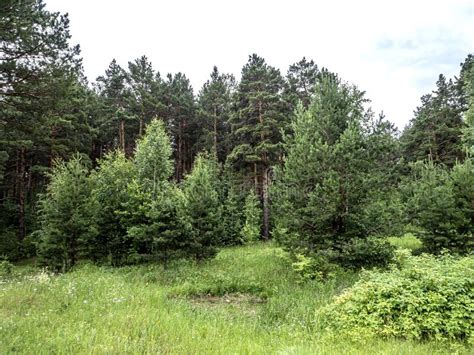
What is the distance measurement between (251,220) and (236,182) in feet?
12.8

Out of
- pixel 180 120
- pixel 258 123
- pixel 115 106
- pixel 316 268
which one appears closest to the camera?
pixel 316 268

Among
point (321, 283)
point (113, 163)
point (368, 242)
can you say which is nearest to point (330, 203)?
point (368, 242)

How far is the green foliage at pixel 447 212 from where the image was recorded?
14.7 m

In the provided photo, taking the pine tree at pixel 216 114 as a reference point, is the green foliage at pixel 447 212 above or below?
below

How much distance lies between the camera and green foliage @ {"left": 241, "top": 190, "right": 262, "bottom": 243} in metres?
24.9

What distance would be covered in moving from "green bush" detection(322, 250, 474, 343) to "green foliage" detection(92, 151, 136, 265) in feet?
42.3

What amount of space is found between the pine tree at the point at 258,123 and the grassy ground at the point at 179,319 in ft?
47.1

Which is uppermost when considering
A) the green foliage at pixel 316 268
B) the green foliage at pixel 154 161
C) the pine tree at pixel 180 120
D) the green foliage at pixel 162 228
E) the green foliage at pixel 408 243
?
the pine tree at pixel 180 120

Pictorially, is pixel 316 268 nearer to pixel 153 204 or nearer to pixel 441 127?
pixel 153 204

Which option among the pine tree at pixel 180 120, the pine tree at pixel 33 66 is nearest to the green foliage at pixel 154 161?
the pine tree at pixel 33 66

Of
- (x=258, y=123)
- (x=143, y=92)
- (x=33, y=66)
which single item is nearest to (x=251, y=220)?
(x=258, y=123)

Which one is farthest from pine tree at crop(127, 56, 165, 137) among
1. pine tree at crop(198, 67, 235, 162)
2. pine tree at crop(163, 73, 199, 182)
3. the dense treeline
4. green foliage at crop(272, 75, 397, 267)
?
green foliage at crop(272, 75, 397, 267)

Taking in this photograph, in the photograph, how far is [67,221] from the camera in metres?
15.5

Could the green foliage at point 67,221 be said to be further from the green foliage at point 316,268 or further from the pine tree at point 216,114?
the pine tree at point 216,114
